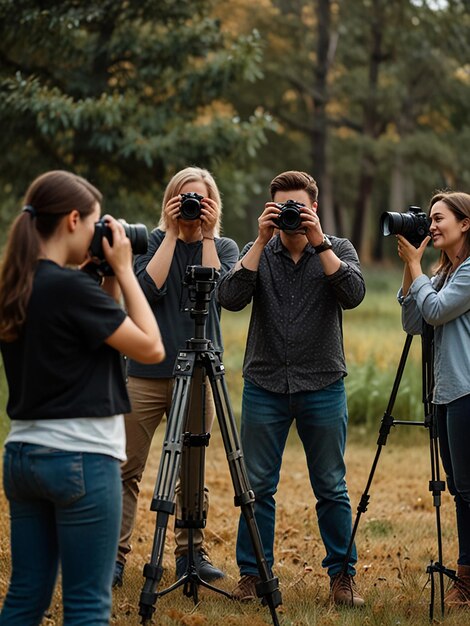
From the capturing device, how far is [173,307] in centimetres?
470

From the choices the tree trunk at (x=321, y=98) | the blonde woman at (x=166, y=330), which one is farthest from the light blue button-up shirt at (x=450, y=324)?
the tree trunk at (x=321, y=98)

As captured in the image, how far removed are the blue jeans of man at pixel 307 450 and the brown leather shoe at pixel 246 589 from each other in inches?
1.2

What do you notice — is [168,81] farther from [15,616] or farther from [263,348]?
[15,616]

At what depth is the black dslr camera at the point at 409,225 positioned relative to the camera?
13.9 ft

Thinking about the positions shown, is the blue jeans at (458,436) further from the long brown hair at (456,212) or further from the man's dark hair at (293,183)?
the man's dark hair at (293,183)

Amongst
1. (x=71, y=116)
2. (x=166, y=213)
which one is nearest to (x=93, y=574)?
(x=166, y=213)

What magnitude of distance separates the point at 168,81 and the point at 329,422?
7290mm

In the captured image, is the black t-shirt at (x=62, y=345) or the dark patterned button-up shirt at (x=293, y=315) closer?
the black t-shirt at (x=62, y=345)

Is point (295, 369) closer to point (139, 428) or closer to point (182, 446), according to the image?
point (182, 446)

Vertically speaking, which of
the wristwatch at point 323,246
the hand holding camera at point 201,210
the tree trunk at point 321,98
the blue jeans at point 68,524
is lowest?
the blue jeans at point 68,524

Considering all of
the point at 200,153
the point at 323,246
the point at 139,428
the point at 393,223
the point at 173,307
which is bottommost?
the point at 139,428

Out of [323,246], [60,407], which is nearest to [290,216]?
[323,246]

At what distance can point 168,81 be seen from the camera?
1089 centimetres

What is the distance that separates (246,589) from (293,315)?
1315mm
